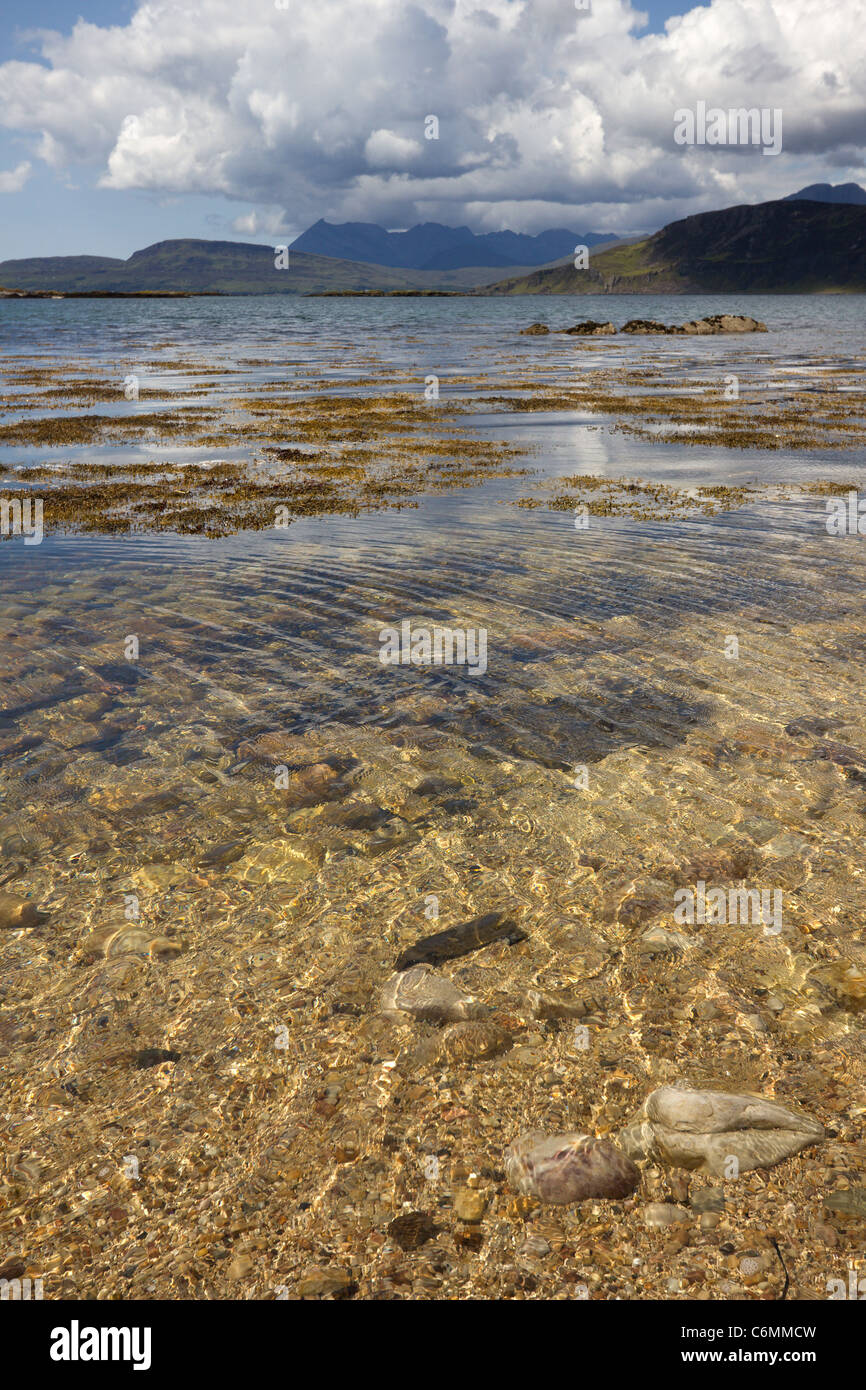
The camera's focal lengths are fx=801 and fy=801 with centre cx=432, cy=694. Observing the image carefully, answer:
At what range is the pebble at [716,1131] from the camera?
5.04 m

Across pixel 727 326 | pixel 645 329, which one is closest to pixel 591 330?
pixel 645 329

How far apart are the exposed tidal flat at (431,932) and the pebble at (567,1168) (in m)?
0.02

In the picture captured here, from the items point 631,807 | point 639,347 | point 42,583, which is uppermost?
point 639,347

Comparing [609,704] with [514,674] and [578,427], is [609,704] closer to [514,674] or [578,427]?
[514,674]

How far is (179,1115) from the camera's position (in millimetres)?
5441

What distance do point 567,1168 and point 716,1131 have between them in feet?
3.32

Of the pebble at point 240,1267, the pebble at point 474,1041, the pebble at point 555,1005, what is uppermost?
the pebble at point 555,1005

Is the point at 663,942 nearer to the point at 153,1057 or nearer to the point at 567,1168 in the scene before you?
the point at 567,1168

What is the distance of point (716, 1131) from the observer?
5152 mm

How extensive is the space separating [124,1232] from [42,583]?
592 inches

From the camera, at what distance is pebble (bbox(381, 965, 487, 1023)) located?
6309 millimetres

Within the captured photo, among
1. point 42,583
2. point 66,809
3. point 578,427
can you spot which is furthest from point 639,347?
point 66,809

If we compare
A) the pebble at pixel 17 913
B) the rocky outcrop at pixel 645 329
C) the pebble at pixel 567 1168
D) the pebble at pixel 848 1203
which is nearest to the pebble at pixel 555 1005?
the pebble at pixel 567 1168

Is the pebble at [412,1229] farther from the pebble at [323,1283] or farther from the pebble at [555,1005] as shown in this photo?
the pebble at [555,1005]
